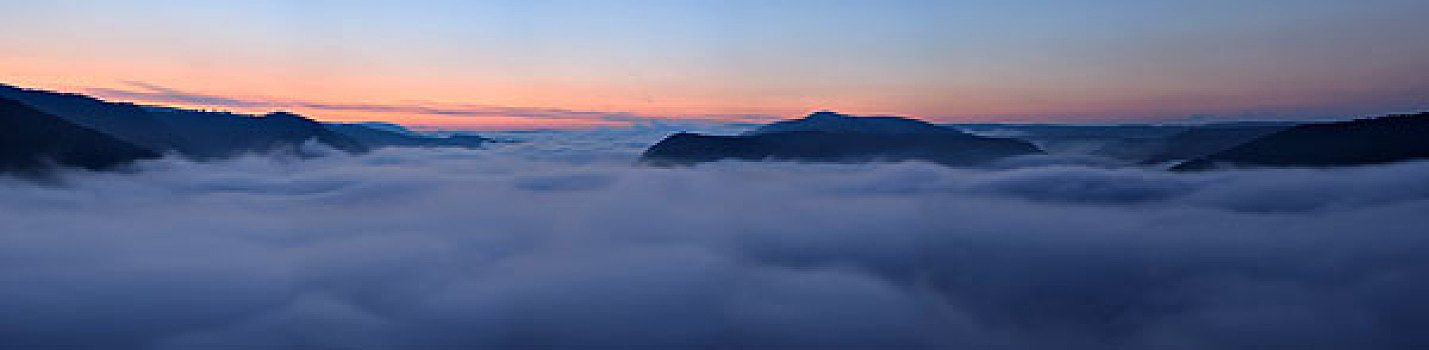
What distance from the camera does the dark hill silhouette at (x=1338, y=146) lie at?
148625mm

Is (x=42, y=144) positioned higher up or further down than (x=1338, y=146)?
further down

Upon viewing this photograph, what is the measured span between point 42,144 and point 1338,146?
319 metres

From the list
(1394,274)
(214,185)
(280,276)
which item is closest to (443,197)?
(214,185)

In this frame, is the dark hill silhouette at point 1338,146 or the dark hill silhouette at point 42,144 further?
the dark hill silhouette at point 1338,146

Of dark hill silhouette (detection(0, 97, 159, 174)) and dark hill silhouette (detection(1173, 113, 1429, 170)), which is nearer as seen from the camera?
dark hill silhouette (detection(0, 97, 159, 174))

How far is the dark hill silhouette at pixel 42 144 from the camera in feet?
470

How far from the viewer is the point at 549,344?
235 ft

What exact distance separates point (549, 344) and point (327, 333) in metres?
23.3

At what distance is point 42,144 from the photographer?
14838 centimetres

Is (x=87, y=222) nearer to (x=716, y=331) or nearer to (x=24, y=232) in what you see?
→ (x=24, y=232)

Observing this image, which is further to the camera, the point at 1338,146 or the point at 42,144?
the point at 1338,146

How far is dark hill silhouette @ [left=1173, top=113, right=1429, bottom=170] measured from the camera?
488 ft

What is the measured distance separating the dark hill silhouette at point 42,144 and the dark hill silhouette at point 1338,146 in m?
294

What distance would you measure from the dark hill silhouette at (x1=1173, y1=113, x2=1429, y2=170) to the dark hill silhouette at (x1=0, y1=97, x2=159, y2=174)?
293985mm
